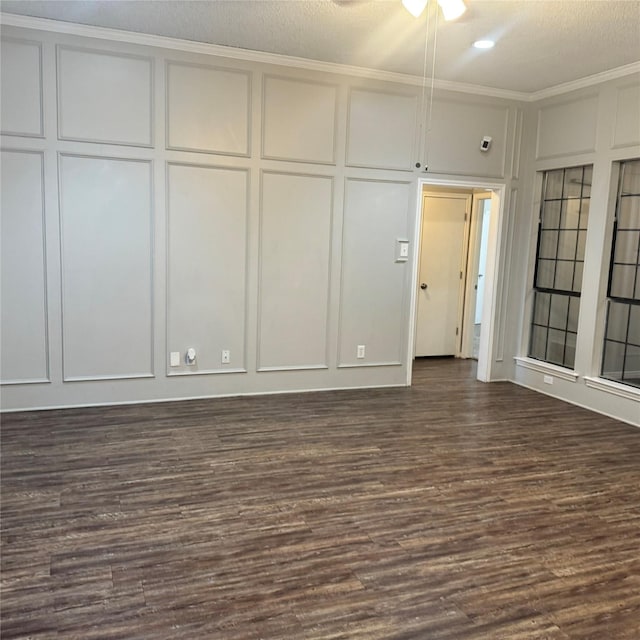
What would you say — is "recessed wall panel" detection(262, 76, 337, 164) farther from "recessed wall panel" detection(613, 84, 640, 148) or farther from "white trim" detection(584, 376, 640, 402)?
"white trim" detection(584, 376, 640, 402)

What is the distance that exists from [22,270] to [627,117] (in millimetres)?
5108

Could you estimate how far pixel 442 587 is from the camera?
2.46m

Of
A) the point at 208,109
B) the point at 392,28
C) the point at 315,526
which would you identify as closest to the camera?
the point at 315,526

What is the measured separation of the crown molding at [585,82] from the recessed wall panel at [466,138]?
1.15 ft

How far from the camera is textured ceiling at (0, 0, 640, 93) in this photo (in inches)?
150

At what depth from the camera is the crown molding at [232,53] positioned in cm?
433

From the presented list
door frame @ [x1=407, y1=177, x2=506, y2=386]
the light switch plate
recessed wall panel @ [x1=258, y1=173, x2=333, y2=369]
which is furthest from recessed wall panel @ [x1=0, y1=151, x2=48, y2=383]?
door frame @ [x1=407, y1=177, x2=506, y2=386]

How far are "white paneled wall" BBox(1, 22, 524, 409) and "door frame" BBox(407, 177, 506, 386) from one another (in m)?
0.08

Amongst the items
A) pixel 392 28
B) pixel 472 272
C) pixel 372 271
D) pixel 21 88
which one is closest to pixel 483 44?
pixel 392 28

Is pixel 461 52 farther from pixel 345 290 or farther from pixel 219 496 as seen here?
pixel 219 496

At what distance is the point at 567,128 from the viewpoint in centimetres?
551

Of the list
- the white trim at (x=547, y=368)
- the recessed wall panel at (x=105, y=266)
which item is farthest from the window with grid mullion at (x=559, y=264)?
the recessed wall panel at (x=105, y=266)

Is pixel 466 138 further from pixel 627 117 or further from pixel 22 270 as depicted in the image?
pixel 22 270

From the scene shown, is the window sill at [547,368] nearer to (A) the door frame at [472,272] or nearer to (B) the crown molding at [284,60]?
(A) the door frame at [472,272]
